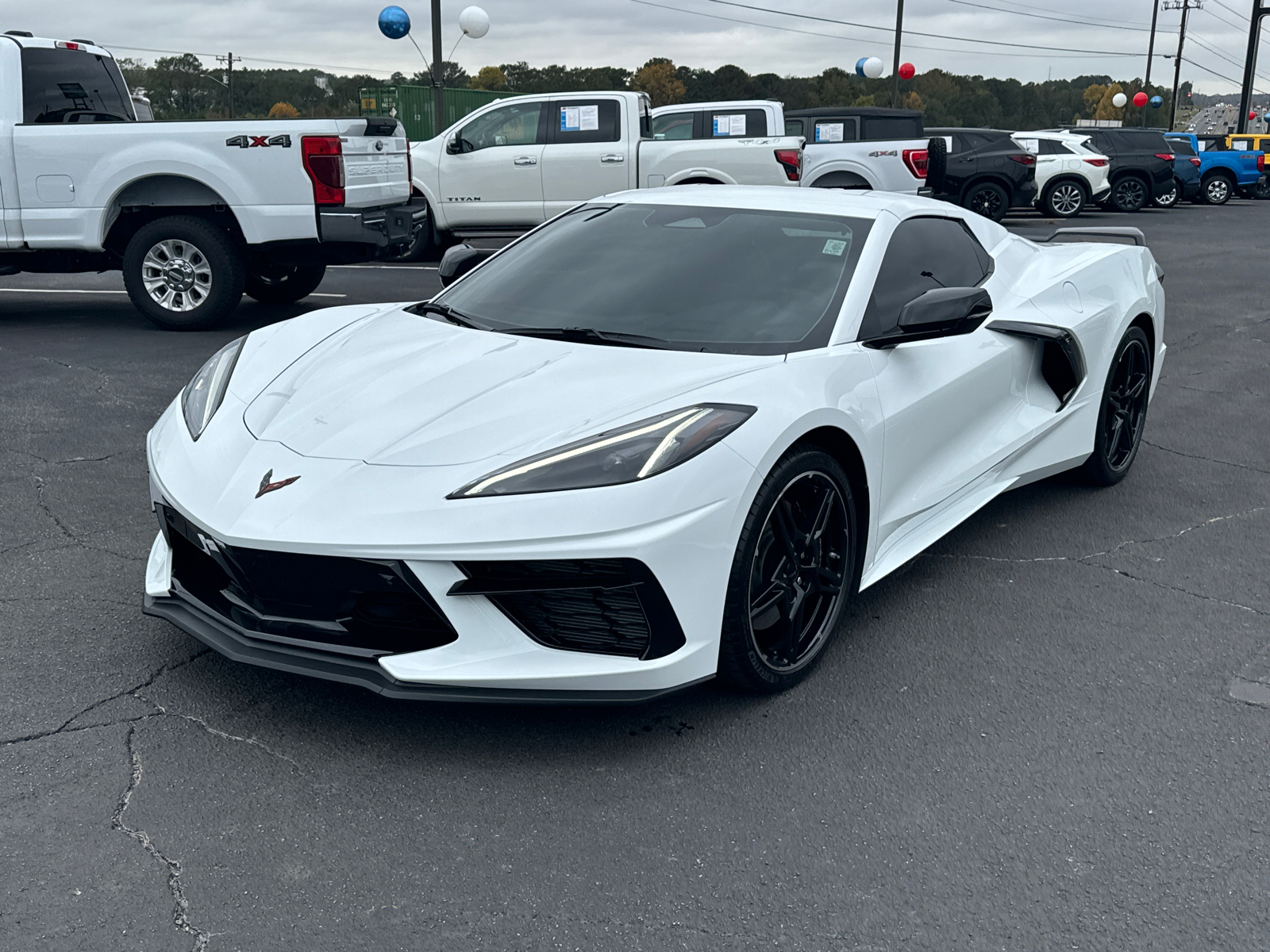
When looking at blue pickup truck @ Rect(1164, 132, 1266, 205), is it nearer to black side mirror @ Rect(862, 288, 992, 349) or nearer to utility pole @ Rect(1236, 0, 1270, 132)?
utility pole @ Rect(1236, 0, 1270, 132)

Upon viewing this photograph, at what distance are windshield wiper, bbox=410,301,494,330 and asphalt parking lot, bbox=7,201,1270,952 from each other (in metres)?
1.31

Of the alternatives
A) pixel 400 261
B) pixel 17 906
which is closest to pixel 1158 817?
pixel 17 906

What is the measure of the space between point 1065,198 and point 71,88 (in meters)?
19.9

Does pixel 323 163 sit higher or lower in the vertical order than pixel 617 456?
higher

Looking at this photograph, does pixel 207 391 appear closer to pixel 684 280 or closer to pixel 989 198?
pixel 684 280

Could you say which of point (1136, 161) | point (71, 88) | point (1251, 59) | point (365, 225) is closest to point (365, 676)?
point (365, 225)

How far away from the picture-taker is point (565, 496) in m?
2.77

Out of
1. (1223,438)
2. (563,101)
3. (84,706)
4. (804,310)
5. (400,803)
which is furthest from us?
(563,101)

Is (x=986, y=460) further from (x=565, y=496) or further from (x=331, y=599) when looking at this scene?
(x=331, y=599)

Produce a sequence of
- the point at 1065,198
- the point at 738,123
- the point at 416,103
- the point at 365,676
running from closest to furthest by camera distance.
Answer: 1. the point at 365,676
2. the point at 738,123
3. the point at 1065,198
4. the point at 416,103

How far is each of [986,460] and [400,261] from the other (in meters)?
11.0

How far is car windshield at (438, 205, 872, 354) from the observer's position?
3.66 metres

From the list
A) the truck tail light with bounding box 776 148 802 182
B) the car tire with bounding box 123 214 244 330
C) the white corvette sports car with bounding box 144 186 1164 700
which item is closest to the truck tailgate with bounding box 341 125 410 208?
the car tire with bounding box 123 214 244 330

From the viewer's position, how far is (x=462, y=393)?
328cm
